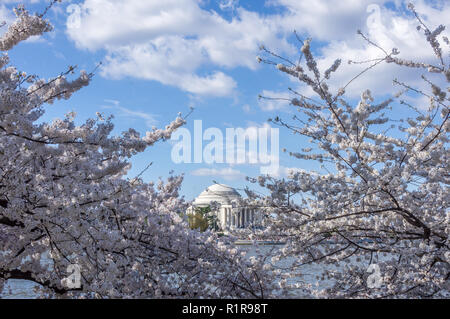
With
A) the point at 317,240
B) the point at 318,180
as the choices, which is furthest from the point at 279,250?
A: the point at 318,180

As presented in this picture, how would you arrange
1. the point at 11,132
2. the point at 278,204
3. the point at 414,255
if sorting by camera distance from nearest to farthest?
the point at 11,132 → the point at 414,255 → the point at 278,204

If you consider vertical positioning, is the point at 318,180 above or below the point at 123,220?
above

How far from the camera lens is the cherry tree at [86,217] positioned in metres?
4.40

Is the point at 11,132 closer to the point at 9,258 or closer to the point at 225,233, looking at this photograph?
the point at 9,258

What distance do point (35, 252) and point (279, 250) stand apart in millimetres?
3311

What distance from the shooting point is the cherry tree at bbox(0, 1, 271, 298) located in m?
4.40

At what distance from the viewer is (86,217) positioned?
16.1 ft

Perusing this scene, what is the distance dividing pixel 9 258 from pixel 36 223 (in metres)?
1.70

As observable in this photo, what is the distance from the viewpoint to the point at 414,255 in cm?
503

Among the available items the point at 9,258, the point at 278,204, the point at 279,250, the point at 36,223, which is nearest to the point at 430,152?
the point at 278,204

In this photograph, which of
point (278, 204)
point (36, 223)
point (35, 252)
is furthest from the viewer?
point (35, 252)

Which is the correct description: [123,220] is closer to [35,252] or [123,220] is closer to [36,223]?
[35,252]

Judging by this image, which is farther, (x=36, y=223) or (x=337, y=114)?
(x=337, y=114)
